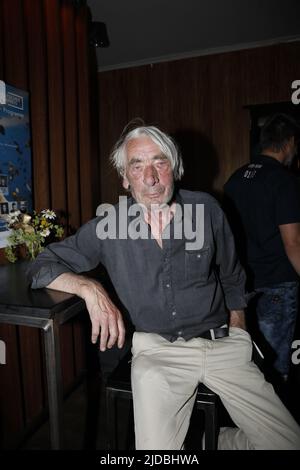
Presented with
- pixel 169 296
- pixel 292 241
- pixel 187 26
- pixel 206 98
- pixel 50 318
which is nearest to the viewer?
pixel 50 318

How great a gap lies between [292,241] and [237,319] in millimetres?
590

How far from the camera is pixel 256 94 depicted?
3443mm

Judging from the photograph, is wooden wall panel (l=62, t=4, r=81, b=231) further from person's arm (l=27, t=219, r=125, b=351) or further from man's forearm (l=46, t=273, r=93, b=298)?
man's forearm (l=46, t=273, r=93, b=298)

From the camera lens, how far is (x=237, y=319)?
1471mm

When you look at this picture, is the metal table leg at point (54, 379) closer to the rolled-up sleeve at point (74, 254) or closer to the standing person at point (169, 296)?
the standing person at point (169, 296)

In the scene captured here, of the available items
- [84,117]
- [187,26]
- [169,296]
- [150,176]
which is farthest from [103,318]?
[187,26]

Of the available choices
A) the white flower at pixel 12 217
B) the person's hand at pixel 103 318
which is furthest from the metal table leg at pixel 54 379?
the white flower at pixel 12 217

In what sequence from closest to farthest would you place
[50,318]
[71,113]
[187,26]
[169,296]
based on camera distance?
[50,318]
[169,296]
[71,113]
[187,26]

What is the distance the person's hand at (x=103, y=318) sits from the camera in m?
1.17

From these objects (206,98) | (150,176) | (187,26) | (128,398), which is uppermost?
(187,26)

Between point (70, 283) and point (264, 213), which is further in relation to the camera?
point (264, 213)

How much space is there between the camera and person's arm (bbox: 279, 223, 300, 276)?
1.76 metres

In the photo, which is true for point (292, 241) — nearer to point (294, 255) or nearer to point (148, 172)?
point (294, 255)

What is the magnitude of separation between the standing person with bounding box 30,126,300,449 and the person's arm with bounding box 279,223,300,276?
0.44 m
